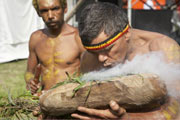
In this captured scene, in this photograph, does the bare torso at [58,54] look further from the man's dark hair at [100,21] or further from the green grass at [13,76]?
the green grass at [13,76]

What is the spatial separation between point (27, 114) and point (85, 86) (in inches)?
41.4

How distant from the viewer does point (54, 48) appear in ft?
12.9

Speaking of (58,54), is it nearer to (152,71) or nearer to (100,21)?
(100,21)

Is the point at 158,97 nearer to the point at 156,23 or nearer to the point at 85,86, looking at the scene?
the point at 85,86

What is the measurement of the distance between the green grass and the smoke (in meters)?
4.07

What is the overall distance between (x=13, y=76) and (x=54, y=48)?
12.8 ft

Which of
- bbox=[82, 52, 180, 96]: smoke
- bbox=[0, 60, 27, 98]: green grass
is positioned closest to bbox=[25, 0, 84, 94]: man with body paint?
bbox=[82, 52, 180, 96]: smoke

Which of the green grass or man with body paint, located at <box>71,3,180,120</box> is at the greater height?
man with body paint, located at <box>71,3,180,120</box>

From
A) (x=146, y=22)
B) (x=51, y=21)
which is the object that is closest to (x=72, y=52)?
(x=51, y=21)

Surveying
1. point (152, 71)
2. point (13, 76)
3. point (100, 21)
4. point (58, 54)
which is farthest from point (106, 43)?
point (13, 76)

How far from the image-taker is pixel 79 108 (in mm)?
1908

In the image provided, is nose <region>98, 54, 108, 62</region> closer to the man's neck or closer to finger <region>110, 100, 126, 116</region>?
finger <region>110, 100, 126, 116</region>

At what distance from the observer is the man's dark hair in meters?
2.18

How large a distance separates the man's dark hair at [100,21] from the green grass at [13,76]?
12.7 ft
